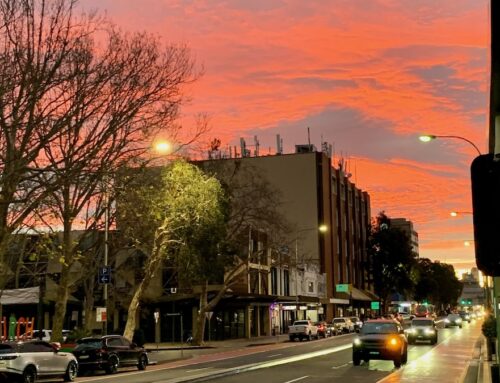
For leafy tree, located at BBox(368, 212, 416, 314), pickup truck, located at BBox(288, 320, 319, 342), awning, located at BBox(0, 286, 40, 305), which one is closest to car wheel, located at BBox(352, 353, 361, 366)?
pickup truck, located at BBox(288, 320, 319, 342)

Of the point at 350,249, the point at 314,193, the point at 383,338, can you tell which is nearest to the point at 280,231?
the point at 383,338

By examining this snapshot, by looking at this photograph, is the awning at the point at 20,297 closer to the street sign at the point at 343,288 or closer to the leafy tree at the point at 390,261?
the street sign at the point at 343,288

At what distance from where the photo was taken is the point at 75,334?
3722 centimetres

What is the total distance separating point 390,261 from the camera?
110 meters

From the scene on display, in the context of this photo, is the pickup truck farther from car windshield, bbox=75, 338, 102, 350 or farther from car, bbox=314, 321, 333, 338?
car windshield, bbox=75, 338, 102, 350

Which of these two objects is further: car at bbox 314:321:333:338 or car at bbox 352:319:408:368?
car at bbox 314:321:333:338

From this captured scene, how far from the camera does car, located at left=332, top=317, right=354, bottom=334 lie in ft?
235

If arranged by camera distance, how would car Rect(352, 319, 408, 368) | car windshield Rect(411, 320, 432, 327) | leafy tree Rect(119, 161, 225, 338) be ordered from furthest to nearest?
car windshield Rect(411, 320, 432, 327) < leafy tree Rect(119, 161, 225, 338) < car Rect(352, 319, 408, 368)

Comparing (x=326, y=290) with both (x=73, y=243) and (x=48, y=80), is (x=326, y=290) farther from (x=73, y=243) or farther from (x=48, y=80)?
(x=48, y=80)

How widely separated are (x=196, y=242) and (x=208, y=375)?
20131 mm

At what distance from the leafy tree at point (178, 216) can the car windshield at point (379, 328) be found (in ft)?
36.6

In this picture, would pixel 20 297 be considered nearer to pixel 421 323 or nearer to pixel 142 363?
pixel 142 363

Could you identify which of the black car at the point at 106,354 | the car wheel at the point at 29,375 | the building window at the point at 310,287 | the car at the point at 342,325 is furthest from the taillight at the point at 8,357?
the building window at the point at 310,287

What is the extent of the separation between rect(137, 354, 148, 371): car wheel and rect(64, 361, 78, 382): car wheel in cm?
488
